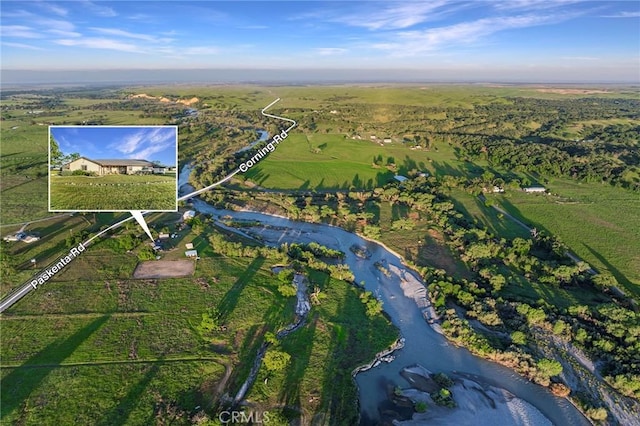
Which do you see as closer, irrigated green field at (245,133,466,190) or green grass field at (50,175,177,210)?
green grass field at (50,175,177,210)

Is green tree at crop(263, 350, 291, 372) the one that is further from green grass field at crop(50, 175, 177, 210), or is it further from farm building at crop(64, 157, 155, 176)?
farm building at crop(64, 157, 155, 176)

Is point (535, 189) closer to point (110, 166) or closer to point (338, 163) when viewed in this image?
point (338, 163)

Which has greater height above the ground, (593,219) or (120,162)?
(120,162)

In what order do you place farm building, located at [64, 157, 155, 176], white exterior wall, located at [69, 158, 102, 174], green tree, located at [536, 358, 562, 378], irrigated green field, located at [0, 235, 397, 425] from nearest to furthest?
irrigated green field, located at [0, 235, 397, 425]
green tree, located at [536, 358, 562, 378]
farm building, located at [64, 157, 155, 176]
white exterior wall, located at [69, 158, 102, 174]

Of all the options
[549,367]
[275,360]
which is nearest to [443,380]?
[549,367]

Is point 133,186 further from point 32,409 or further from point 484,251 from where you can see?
point 484,251

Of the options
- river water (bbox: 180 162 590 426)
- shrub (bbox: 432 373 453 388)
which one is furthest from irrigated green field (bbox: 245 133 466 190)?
shrub (bbox: 432 373 453 388)
